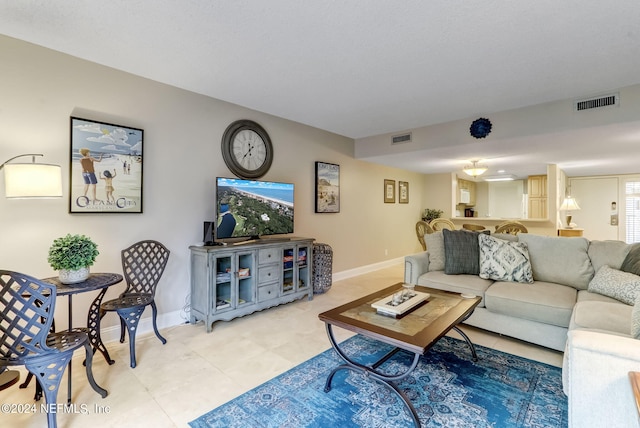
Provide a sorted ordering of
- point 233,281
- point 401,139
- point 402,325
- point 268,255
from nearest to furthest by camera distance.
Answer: point 402,325 → point 233,281 → point 268,255 → point 401,139

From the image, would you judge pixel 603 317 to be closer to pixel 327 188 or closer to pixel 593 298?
pixel 593 298

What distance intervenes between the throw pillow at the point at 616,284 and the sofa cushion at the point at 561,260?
0.19 metres

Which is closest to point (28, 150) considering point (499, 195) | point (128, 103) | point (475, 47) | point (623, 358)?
point (128, 103)

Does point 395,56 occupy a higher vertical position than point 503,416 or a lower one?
higher

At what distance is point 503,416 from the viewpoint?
1.70 meters

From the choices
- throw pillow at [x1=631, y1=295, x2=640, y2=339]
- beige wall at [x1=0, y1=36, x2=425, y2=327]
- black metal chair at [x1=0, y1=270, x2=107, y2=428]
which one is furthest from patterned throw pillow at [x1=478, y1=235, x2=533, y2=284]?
black metal chair at [x1=0, y1=270, x2=107, y2=428]

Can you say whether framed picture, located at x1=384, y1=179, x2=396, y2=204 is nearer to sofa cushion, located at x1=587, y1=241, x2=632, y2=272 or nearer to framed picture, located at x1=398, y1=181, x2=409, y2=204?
framed picture, located at x1=398, y1=181, x2=409, y2=204

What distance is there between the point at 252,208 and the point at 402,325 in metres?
2.28

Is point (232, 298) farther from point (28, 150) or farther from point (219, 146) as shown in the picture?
point (28, 150)

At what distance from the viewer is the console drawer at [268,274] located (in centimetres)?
334

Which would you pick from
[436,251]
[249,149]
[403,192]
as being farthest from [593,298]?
[403,192]

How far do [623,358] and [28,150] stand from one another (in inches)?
149

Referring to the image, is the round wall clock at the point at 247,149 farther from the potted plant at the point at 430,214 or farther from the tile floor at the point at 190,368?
the potted plant at the point at 430,214

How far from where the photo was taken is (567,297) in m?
2.47
